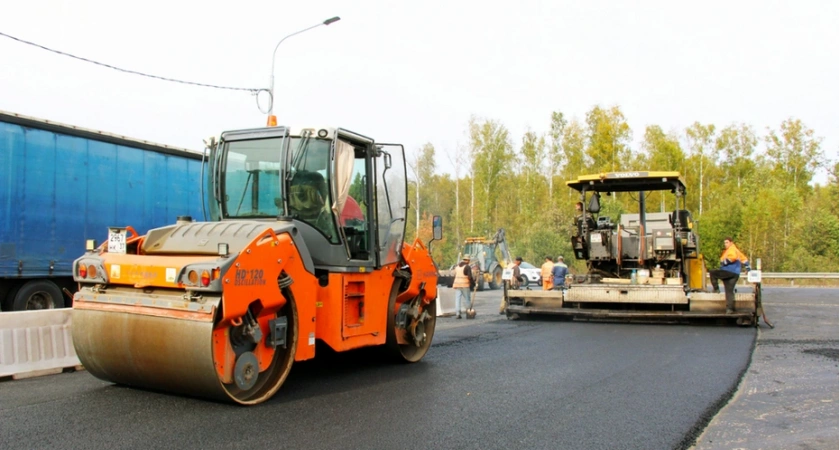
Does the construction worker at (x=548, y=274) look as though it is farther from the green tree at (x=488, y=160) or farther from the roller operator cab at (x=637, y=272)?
the green tree at (x=488, y=160)

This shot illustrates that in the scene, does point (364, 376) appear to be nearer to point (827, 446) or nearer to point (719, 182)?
point (827, 446)

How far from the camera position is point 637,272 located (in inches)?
500

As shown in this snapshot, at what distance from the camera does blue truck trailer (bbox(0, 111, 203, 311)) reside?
10016 mm

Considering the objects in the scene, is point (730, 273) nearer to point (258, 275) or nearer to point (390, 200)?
point (390, 200)

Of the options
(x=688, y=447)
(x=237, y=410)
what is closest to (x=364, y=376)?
(x=237, y=410)

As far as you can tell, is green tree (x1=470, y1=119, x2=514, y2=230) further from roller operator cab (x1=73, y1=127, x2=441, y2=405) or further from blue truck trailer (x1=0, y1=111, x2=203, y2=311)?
roller operator cab (x1=73, y1=127, x2=441, y2=405)

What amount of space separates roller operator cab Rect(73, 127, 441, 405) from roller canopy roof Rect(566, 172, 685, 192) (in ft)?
22.3

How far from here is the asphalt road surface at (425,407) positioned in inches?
176

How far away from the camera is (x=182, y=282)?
195 inches

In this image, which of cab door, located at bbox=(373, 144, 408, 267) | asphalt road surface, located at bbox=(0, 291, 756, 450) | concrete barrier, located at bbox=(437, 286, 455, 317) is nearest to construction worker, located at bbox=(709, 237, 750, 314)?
asphalt road surface, located at bbox=(0, 291, 756, 450)

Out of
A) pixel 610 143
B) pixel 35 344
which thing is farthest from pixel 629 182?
pixel 610 143

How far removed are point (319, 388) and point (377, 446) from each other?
1929 mm

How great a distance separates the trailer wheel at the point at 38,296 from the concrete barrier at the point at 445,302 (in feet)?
25.2

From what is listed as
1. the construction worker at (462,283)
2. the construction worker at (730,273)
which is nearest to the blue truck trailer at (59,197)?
the construction worker at (462,283)
